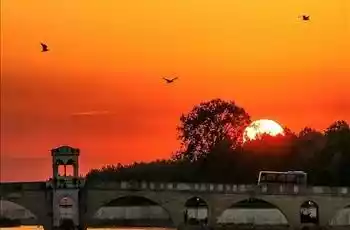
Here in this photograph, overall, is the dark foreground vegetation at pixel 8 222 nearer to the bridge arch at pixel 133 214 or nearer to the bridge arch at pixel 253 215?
the bridge arch at pixel 133 214

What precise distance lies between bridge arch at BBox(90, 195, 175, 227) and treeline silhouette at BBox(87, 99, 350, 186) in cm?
336

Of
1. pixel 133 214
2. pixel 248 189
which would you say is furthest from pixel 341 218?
pixel 133 214

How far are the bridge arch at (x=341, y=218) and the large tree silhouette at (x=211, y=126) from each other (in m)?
23.1

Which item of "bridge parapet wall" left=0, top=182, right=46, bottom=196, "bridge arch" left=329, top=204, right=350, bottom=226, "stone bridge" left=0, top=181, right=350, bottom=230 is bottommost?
"bridge arch" left=329, top=204, right=350, bottom=226

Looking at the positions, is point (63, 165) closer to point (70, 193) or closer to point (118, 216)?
point (70, 193)

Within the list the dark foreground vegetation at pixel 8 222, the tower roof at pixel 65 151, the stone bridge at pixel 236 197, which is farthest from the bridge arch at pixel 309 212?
the dark foreground vegetation at pixel 8 222

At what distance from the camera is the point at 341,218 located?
75000 mm

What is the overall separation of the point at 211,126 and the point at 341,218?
26.6m

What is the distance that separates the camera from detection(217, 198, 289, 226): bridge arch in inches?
3113

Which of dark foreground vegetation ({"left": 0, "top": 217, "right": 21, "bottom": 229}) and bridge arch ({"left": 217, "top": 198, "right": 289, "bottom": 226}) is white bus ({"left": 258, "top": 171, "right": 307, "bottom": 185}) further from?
dark foreground vegetation ({"left": 0, "top": 217, "right": 21, "bottom": 229})

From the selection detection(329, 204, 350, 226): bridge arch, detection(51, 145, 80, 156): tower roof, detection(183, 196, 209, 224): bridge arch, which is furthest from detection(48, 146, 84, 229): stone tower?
detection(329, 204, 350, 226): bridge arch

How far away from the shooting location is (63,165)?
68500 mm

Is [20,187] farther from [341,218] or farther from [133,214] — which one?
[341,218]

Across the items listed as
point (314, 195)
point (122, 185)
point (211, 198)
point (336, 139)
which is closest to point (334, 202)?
point (314, 195)
